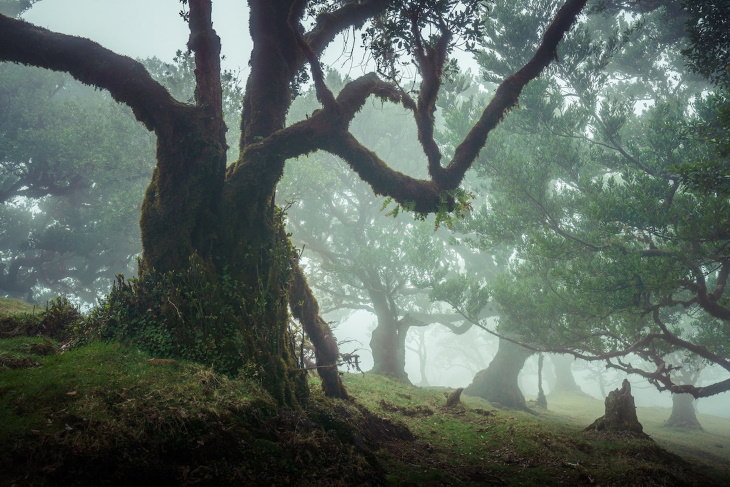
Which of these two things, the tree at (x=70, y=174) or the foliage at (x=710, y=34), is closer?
the foliage at (x=710, y=34)

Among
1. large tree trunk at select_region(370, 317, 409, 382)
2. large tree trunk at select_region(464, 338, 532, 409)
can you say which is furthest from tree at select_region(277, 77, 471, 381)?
large tree trunk at select_region(464, 338, 532, 409)

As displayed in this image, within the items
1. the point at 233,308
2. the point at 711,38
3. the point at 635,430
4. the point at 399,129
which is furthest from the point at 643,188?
the point at 399,129

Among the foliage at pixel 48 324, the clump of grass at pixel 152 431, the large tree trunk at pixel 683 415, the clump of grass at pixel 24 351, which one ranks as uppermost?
the foliage at pixel 48 324

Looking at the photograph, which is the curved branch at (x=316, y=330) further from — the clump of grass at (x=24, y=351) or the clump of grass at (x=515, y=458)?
the clump of grass at (x=24, y=351)

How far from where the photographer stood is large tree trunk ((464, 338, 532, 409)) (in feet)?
66.0

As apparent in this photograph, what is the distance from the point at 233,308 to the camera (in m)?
6.65

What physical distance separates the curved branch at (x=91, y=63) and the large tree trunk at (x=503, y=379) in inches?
773

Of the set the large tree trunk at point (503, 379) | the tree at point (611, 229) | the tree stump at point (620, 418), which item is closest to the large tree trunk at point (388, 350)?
the large tree trunk at point (503, 379)

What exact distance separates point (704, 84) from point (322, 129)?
2251 cm

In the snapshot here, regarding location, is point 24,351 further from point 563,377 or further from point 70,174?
point 563,377

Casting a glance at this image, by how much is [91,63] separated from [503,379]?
2167 cm

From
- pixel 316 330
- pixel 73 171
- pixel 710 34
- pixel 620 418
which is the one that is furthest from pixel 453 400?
pixel 73 171

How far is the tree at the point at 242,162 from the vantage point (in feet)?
20.7

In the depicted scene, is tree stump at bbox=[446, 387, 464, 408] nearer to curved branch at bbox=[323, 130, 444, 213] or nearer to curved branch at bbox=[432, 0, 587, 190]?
curved branch at bbox=[323, 130, 444, 213]
